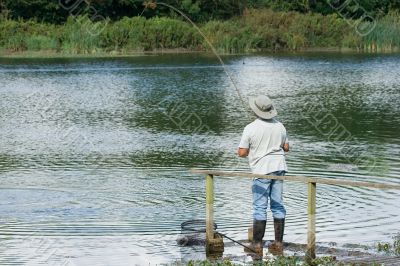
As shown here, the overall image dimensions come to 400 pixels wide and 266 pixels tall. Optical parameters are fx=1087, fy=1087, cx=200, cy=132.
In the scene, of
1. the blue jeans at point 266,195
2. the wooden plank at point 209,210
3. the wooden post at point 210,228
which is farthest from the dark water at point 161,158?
the blue jeans at point 266,195

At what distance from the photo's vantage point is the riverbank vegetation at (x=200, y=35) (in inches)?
2426

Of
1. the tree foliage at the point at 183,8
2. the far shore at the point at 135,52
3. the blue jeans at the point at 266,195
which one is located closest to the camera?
the blue jeans at the point at 266,195

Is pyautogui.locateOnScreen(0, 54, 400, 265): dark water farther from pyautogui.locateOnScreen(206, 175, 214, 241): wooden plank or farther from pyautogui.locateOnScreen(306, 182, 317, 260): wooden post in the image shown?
pyautogui.locateOnScreen(306, 182, 317, 260): wooden post

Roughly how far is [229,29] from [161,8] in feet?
32.1

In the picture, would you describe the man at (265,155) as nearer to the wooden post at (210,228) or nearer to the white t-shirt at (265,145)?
the white t-shirt at (265,145)

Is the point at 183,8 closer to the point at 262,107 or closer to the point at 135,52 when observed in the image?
the point at 135,52

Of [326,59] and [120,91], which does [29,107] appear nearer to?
[120,91]

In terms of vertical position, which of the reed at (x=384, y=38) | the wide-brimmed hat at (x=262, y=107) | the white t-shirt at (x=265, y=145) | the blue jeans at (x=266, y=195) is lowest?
the reed at (x=384, y=38)

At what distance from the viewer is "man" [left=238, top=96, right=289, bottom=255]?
10789mm

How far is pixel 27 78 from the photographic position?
142 ft

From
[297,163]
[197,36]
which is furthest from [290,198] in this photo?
[197,36]

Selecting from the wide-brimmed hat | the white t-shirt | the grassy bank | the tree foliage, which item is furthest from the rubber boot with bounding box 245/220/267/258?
the tree foliage

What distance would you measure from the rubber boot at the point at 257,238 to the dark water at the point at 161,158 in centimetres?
19

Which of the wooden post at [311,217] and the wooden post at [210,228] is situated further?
the wooden post at [210,228]
